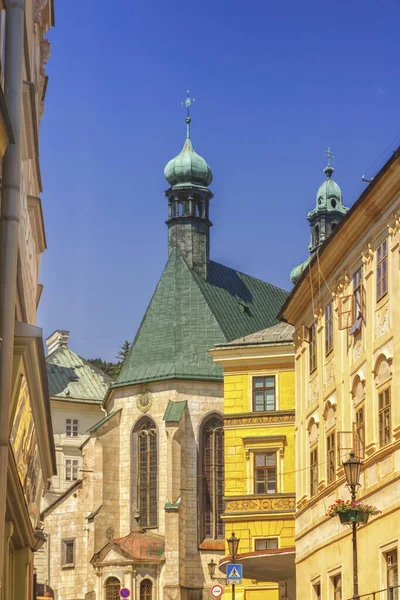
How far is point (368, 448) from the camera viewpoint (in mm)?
25953

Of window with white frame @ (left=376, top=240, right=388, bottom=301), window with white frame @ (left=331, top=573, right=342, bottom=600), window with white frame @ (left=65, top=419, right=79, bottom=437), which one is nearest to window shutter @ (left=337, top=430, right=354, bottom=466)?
window with white frame @ (left=331, top=573, right=342, bottom=600)

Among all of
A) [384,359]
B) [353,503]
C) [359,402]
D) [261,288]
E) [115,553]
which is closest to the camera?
[353,503]

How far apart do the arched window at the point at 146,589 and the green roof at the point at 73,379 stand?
22916 mm

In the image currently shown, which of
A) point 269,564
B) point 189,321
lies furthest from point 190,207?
point 269,564

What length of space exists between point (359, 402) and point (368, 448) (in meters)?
1.53

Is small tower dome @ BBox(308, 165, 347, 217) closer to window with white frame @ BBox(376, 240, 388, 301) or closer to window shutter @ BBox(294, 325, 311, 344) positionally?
window shutter @ BBox(294, 325, 311, 344)

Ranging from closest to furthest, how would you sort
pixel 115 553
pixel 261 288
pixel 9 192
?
pixel 9 192, pixel 115 553, pixel 261 288

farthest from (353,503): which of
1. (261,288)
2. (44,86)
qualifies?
(261,288)

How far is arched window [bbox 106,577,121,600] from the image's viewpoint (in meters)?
67.7

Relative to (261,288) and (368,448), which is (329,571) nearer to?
(368,448)

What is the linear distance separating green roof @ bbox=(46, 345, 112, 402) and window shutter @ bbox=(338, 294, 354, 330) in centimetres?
6093

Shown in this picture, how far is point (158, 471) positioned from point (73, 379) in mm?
21934

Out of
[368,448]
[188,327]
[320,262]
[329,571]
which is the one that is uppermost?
[188,327]

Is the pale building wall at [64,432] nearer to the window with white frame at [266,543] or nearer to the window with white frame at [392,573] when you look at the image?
the window with white frame at [266,543]
